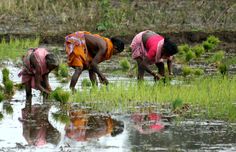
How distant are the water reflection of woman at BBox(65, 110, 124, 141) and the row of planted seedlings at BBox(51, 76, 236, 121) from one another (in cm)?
49

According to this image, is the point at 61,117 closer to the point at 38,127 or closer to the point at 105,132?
the point at 38,127

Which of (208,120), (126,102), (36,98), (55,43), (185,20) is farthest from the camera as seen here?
(185,20)

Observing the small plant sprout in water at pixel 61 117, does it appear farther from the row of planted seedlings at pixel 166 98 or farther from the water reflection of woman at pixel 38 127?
the row of planted seedlings at pixel 166 98

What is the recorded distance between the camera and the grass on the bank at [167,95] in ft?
38.4

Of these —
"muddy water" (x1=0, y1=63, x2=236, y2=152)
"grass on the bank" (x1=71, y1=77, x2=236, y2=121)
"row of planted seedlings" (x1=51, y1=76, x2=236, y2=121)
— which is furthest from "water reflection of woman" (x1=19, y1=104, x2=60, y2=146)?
"grass on the bank" (x1=71, y1=77, x2=236, y2=121)

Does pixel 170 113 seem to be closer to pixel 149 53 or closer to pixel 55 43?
pixel 149 53

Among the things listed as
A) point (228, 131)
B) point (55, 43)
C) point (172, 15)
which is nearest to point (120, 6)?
point (172, 15)

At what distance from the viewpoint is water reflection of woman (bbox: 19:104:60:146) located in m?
9.58

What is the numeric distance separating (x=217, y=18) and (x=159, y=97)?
12984mm

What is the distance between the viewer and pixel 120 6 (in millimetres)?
25891

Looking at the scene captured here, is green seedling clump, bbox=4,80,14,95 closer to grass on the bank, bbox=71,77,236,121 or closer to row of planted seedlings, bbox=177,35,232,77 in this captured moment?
grass on the bank, bbox=71,77,236,121

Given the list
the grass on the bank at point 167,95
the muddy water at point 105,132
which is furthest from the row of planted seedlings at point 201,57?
the muddy water at point 105,132

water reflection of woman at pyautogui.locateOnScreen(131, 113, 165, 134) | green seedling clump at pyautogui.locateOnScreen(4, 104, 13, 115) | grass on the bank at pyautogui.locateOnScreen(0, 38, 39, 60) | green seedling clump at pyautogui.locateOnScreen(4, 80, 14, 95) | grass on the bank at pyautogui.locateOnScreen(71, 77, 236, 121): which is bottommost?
grass on the bank at pyautogui.locateOnScreen(0, 38, 39, 60)

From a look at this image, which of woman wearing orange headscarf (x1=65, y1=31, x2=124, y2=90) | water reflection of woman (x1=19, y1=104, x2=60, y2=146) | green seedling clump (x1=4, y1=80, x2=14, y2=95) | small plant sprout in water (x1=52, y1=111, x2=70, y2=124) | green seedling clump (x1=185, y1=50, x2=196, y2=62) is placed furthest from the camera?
green seedling clump (x1=185, y1=50, x2=196, y2=62)
